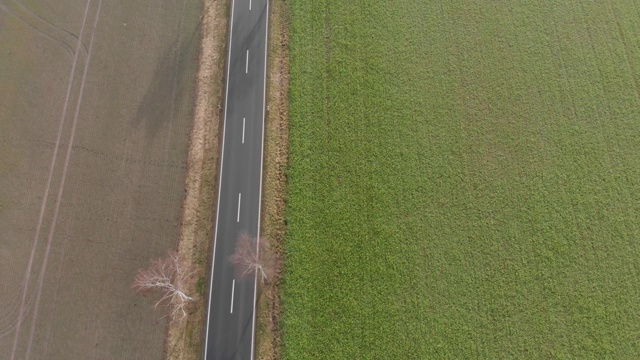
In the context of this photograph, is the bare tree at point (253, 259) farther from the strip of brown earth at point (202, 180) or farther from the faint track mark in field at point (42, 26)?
the faint track mark in field at point (42, 26)

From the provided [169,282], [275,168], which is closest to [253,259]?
[169,282]

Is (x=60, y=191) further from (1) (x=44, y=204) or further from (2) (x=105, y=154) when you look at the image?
(2) (x=105, y=154)

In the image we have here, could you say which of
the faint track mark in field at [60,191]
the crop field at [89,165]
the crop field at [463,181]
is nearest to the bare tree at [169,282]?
the crop field at [89,165]

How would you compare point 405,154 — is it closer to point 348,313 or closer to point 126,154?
point 348,313

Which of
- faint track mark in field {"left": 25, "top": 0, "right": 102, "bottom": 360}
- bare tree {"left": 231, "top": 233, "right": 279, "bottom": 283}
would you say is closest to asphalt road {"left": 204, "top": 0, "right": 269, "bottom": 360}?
bare tree {"left": 231, "top": 233, "right": 279, "bottom": 283}

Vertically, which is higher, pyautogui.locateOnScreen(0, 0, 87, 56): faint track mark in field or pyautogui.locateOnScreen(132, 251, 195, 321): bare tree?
pyautogui.locateOnScreen(0, 0, 87, 56): faint track mark in field

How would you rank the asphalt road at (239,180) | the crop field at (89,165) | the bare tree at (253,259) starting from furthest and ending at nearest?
the bare tree at (253,259) → the crop field at (89,165) → the asphalt road at (239,180)

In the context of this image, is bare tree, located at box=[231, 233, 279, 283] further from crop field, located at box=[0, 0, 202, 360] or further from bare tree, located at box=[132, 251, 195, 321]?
crop field, located at box=[0, 0, 202, 360]
